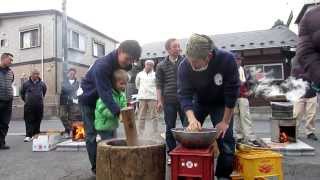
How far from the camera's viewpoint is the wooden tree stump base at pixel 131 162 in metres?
3.74

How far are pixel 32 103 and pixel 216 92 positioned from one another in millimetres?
6614

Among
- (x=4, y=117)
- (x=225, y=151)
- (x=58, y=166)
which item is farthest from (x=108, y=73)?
(x=4, y=117)

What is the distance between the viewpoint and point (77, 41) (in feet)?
77.6

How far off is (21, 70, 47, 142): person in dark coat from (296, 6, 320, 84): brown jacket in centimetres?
802

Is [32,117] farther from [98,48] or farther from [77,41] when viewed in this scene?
[98,48]

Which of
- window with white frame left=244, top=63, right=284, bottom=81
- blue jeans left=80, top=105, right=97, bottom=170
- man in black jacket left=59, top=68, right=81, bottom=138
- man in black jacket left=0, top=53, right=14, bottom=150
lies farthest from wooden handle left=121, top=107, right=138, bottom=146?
window with white frame left=244, top=63, right=284, bottom=81

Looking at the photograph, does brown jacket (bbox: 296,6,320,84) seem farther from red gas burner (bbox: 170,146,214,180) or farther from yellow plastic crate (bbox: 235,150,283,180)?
yellow plastic crate (bbox: 235,150,283,180)

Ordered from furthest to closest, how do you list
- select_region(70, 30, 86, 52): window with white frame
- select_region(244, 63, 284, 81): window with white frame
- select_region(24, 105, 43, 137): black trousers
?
select_region(70, 30, 86, 52): window with white frame
select_region(244, 63, 284, 81): window with white frame
select_region(24, 105, 43, 137): black trousers

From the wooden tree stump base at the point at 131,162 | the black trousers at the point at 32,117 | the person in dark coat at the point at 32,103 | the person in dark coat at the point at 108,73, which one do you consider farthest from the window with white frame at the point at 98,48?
the wooden tree stump base at the point at 131,162

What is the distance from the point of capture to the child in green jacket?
443 cm

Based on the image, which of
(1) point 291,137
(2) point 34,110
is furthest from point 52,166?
(1) point 291,137

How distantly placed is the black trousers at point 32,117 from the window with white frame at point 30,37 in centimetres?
1302

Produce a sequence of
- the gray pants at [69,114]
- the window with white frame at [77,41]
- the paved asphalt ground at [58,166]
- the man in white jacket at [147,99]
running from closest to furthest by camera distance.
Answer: the paved asphalt ground at [58,166]
the man in white jacket at [147,99]
the gray pants at [69,114]
the window with white frame at [77,41]

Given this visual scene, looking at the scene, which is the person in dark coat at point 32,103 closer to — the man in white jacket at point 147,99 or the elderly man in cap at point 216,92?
the man in white jacket at point 147,99
